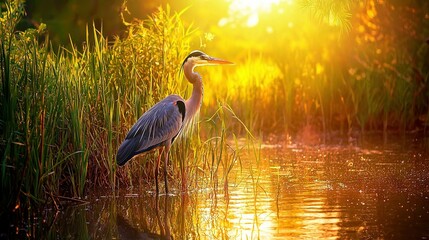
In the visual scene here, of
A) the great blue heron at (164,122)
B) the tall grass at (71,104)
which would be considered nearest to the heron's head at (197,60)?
the great blue heron at (164,122)

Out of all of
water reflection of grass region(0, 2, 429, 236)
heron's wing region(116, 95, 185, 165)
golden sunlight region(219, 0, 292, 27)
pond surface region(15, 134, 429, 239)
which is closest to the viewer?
pond surface region(15, 134, 429, 239)

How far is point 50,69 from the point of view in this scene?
816 centimetres

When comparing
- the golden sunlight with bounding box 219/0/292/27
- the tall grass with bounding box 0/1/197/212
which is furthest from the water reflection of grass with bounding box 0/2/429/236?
the golden sunlight with bounding box 219/0/292/27

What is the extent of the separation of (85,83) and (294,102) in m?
5.99

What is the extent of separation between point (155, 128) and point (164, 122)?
148 mm

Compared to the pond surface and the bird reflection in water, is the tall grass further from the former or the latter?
the bird reflection in water

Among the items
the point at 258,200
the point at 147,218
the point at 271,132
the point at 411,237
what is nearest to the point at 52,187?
the point at 147,218

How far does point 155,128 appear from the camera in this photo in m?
8.70

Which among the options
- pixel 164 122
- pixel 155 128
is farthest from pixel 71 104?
pixel 164 122

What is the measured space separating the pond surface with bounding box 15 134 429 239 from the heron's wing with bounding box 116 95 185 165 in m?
0.47

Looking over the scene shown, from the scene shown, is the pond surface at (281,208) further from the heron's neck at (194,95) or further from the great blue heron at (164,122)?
the heron's neck at (194,95)

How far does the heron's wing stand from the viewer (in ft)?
27.6

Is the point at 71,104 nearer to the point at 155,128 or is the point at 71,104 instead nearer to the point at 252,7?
the point at 155,128

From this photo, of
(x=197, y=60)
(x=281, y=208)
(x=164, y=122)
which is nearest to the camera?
(x=281, y=208)
